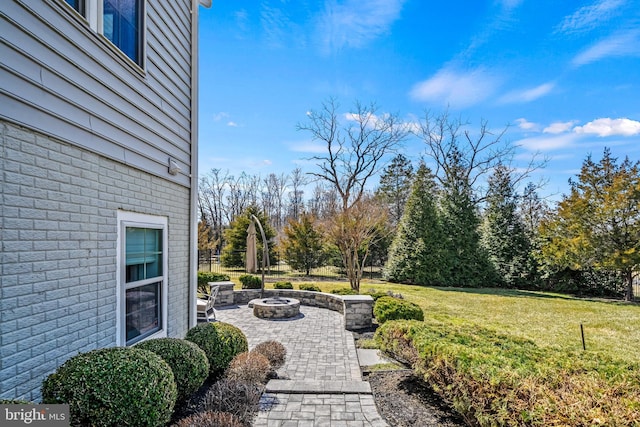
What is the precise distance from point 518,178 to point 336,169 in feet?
41.9

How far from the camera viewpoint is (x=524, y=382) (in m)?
2.82

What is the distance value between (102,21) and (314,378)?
5218mm

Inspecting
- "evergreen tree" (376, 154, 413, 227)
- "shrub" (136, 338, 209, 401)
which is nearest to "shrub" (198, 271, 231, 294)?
"shrub" (136, 338, 209, 401)

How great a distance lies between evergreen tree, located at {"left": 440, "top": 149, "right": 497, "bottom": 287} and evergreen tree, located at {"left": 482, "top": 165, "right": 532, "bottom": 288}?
24.8 inches

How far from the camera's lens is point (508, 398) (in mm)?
2820

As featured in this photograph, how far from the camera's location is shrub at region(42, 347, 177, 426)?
232 cm

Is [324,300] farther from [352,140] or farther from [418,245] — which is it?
[352,140]

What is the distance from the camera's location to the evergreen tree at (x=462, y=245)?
688 inches

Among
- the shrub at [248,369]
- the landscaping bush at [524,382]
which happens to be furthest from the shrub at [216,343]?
the landscaping bush at [524,382]

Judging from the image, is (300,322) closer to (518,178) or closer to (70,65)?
(70,65)

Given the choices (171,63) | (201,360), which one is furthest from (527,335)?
(171,63)

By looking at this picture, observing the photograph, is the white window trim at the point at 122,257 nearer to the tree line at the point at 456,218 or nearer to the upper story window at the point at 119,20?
the upper story window at the point at 119,20

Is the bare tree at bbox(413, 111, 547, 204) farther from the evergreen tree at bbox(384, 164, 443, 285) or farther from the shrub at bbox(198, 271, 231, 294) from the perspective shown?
the shrub at bbox(198, 271, 231, 294)

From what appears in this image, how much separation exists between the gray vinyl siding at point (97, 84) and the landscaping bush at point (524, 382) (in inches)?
167
